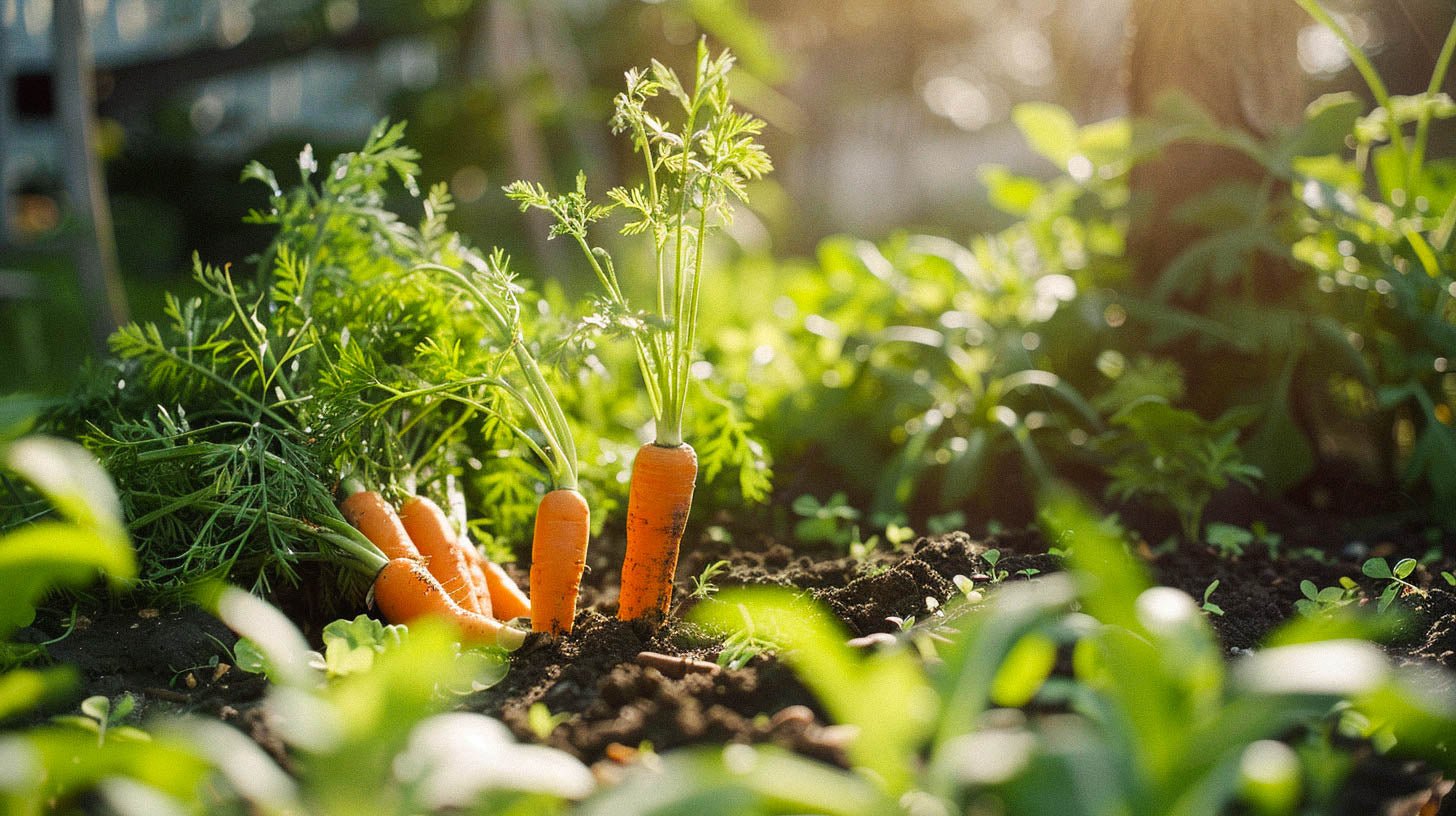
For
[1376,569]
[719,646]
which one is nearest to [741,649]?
[719,646]

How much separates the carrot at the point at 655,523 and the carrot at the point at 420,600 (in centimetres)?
21

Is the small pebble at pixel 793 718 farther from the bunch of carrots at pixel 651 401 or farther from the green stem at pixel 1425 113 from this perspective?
the green stem at pixel 1425 113

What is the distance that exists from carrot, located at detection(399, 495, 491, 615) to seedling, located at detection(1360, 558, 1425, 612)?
4.89 ft

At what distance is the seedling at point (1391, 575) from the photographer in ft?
4.88

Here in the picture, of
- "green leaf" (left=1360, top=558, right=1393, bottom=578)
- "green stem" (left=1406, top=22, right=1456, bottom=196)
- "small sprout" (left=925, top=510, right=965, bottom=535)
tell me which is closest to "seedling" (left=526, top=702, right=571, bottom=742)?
"small sprout" (left=925, top=510, right=965, bottom=535)

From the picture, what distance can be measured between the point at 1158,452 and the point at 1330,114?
108 cm

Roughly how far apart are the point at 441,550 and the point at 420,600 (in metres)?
0.17

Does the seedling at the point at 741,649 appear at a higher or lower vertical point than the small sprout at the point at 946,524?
higher

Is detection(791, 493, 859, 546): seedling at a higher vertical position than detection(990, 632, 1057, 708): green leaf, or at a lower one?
lower

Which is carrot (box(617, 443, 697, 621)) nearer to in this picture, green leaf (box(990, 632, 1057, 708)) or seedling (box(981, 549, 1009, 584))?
seedling (box(981, 549, 1009, 584))

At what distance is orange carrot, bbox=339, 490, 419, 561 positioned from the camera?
69.2 inches

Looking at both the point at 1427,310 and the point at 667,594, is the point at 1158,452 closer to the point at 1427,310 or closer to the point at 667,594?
the point at 1427,310

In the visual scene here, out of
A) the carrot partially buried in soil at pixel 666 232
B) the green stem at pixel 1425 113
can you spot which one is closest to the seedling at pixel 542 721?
the carrot partially buried in soil at pixel 666 232

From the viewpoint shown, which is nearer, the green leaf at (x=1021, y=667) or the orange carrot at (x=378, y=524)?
the green leaf at (x=1021, y=667)
